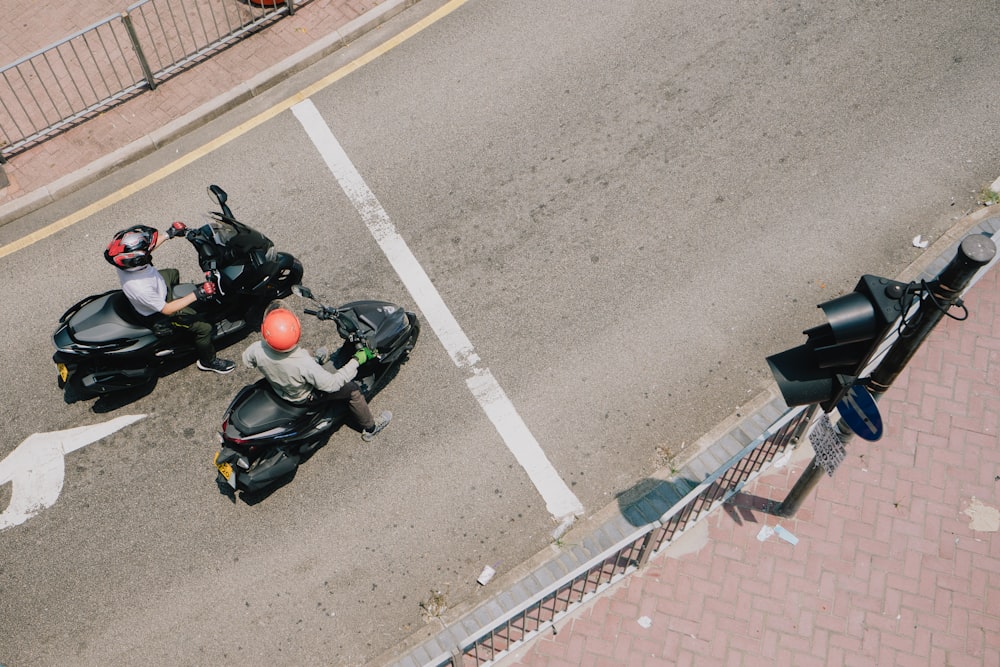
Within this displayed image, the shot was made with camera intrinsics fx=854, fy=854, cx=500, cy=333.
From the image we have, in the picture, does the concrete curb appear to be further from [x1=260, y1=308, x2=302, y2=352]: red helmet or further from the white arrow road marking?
the white arrow road marking

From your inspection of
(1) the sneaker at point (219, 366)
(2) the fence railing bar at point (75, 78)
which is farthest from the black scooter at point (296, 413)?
(2) the fence railing bar at point (75, 78)

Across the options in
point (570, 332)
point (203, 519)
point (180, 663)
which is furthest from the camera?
point (570, 332)

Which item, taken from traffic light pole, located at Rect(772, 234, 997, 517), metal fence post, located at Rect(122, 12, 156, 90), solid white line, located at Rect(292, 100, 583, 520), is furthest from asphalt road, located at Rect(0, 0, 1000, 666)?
traffic light pole, located at Rect(772, 234, 997, 517)

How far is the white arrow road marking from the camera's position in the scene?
25.9ft

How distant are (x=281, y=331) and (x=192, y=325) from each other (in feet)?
6.05

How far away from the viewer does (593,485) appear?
7914mm

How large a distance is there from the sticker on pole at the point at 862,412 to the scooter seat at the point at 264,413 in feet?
14.4

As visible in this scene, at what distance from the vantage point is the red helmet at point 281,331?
21.8 ft

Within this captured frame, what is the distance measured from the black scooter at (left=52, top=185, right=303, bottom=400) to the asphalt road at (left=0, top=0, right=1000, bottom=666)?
48cm

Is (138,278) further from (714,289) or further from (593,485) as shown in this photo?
(714,289)

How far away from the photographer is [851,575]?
734cm

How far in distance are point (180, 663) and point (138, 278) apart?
331 cm

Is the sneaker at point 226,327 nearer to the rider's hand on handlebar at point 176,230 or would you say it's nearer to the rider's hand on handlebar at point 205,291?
the rider's hand on handlebar at point 205,291

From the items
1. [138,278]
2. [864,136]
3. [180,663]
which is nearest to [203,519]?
[180,663]
